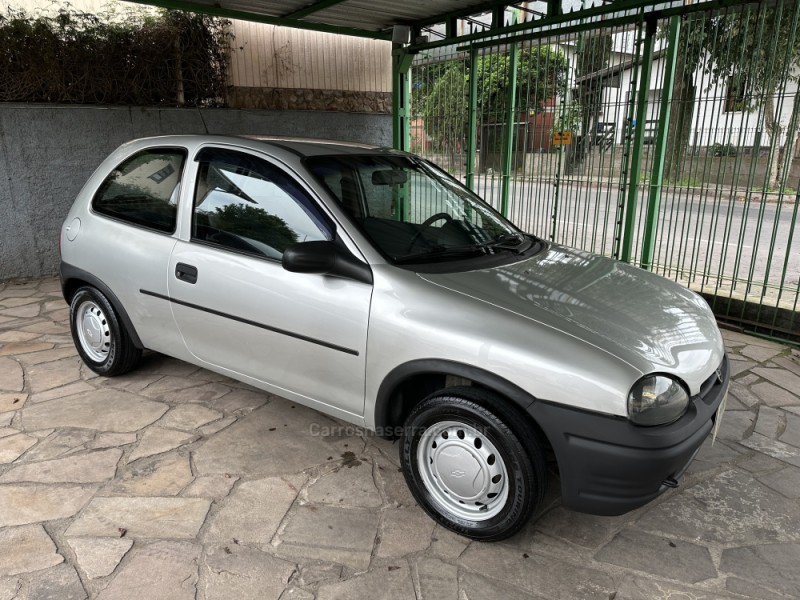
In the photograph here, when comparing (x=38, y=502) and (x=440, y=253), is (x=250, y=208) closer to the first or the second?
(x=440, y=253)

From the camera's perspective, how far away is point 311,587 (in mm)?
2402

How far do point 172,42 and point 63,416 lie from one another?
547 cm

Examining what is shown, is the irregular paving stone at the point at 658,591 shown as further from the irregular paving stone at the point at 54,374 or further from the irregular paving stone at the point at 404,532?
the irregular paving stone at the point at 54,374

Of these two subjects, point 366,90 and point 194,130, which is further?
point 366,90

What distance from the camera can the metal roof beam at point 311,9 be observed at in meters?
6.40

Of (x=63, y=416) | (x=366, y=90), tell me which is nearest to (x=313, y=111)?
(x=366, y=90)

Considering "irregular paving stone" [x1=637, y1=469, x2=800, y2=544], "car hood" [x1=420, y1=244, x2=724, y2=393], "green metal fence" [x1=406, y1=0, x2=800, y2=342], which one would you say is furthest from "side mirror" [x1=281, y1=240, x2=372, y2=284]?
"green metal fence" [x1=406, y1=0, x2=800, y2=342]

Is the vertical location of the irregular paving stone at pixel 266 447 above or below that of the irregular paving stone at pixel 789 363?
below

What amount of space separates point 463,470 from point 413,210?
166 centimetres

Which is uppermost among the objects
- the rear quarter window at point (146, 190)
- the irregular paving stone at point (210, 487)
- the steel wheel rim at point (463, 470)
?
the rear quarter window at point (146, 190)

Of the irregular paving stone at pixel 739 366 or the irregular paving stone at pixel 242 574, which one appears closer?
the irregular paving stone at pixel 242 574

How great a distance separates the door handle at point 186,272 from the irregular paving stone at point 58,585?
1.56 meters

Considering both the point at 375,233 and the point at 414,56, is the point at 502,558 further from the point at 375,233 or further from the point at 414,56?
the point at 414,56

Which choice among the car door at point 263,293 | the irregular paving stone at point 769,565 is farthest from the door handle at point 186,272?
the irregular paving stone at point 769,565
